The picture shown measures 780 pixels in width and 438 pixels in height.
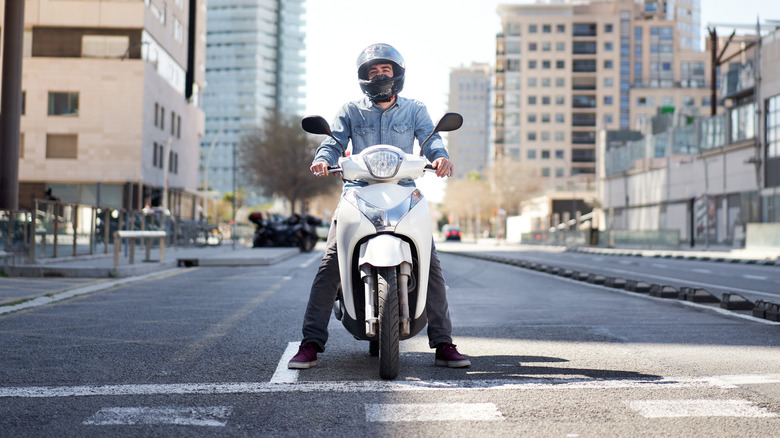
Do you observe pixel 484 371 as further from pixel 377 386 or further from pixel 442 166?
pixel 442 166

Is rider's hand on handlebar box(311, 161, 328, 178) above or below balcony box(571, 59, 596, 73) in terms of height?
below

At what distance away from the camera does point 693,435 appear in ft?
10.3

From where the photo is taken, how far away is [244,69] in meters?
148

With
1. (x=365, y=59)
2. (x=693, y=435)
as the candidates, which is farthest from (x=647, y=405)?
(x=365, y=59)

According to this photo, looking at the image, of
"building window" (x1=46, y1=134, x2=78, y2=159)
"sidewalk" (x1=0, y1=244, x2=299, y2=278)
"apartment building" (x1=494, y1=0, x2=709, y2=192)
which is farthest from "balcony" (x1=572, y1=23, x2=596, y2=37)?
"sidewalk" (x1=0, y1=244, x2=299, y2=278)

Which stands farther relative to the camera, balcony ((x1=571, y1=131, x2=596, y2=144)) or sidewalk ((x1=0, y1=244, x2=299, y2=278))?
balcony ((x1=571, y1=131, x2=596, y2=144))

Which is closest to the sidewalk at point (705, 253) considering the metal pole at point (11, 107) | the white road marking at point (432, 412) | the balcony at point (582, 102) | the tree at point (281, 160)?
the tree at point (281, 160)

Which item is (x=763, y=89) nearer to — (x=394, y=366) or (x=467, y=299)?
(x=467, y=299)

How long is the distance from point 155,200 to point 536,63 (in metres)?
88.9

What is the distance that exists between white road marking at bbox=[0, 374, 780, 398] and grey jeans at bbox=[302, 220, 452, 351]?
1.81 feet

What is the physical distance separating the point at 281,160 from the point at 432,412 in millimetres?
53993

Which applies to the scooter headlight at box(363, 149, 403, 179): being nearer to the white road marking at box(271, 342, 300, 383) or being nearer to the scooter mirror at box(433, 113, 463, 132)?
the scooter mirror at box(433, 113, 463, 132)

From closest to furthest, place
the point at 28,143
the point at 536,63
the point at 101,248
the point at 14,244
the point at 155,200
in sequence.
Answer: the point at 14,244 < the point at 101,248 < the point at 155,200 < the point at 28,143 < the point at 536,63

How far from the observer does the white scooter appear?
4246 millimetres
